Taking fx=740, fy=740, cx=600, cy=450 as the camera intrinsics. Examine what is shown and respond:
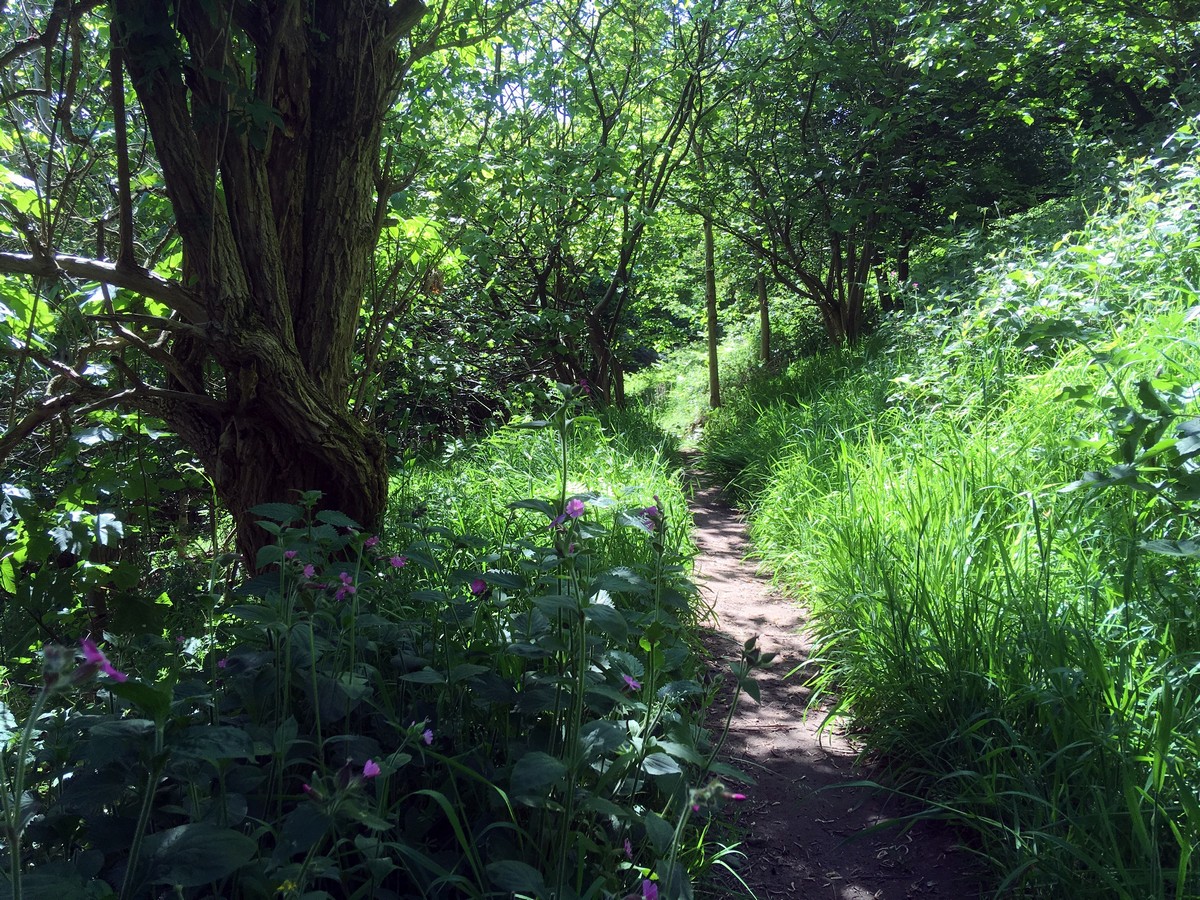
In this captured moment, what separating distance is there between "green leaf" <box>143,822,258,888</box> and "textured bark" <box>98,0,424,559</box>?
1.35 meters

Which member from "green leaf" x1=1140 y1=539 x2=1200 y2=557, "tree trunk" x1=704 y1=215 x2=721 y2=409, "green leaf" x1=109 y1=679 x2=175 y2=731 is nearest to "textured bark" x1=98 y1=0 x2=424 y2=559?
"green leaf" x1=109 y1=679 x2=175 y2=731

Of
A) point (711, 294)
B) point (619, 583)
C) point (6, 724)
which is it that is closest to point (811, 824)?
point (619, 583)

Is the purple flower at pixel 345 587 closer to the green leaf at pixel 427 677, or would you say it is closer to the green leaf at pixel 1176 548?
the green leaf at pixel 427 677

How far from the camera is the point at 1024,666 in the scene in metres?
1.99

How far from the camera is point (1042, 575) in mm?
2205

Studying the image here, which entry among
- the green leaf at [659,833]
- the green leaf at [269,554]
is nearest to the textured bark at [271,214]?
the green leaf at [269,554]

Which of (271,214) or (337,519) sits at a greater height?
(271,214)

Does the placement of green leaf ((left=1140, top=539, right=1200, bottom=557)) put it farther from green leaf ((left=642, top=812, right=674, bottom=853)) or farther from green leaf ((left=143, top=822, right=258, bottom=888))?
green leaf ((left=143, top=822, right=258, bottom=888))

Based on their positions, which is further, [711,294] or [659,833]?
[711,294]

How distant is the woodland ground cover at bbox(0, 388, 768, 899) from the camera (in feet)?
3.60

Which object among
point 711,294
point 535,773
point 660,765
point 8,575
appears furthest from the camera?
point 711,294

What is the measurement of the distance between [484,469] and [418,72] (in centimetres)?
238

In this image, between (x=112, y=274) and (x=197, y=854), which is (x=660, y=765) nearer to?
(x=197, y=854)

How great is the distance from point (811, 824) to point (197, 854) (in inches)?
61.3
